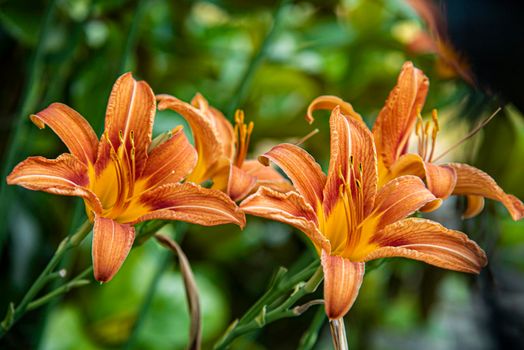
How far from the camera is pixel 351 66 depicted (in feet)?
2.97

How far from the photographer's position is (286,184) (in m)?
0.31

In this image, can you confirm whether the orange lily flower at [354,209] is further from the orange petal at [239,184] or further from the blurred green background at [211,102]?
the blurred green background at [211,102]

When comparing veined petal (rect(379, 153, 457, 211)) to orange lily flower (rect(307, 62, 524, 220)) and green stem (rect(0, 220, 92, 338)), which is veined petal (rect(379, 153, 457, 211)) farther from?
green stem (rect(0, 220, 92, 338))

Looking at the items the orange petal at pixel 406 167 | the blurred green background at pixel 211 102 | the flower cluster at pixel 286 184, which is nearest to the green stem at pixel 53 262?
the flower cluster at pixel 286 184

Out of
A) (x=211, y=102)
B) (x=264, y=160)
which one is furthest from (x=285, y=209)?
(x=211, y=102)

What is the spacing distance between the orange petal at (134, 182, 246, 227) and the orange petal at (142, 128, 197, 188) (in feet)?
0.05

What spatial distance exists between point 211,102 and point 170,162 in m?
0.56

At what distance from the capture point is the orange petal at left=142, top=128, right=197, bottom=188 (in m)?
0.29

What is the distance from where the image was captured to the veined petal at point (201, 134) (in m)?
0.30

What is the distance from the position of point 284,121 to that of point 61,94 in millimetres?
270

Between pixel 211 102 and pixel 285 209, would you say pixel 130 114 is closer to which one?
pixel 285 209

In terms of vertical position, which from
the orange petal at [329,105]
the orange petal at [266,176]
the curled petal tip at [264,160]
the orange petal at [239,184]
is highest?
the orange petal at [329,105]

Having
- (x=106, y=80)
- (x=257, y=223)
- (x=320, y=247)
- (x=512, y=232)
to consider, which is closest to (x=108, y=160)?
(x=320, y=247)

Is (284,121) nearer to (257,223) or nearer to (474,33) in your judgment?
(257,223)
